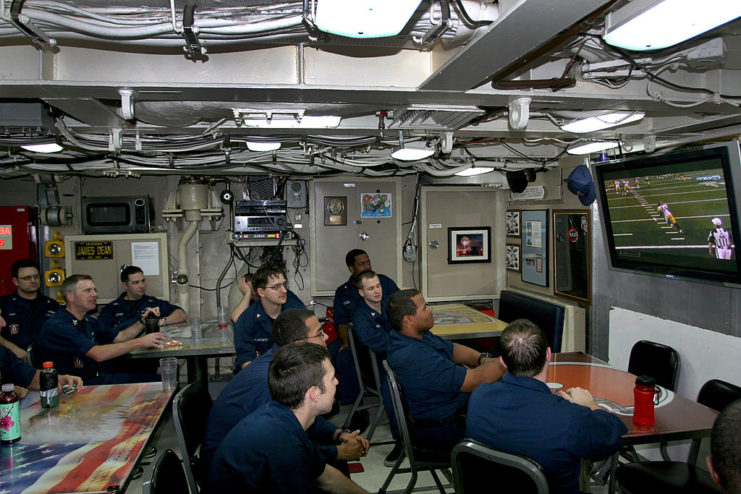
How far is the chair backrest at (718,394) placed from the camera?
2.80 m

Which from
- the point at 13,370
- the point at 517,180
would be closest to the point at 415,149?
the point at 517,180

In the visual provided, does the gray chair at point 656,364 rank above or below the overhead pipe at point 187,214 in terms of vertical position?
below

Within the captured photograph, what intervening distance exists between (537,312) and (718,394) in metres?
2.51

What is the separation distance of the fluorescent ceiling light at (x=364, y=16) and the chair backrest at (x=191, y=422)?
5.99ft

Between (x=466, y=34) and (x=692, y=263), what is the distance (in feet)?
8.13

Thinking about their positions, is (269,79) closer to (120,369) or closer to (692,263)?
(692,263)

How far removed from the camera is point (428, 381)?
9.23 ft

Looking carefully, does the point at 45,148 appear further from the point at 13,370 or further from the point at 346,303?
the point at 346,303

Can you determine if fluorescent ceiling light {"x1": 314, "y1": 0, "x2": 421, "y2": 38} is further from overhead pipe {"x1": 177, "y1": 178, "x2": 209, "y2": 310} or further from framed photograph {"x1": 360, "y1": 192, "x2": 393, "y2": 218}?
framed photograph {"x1": 360, "y1": 192, "x2": 393, "y2": 218}

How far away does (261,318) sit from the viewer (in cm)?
373

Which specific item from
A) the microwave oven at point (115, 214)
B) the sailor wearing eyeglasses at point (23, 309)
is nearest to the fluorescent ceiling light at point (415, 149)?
the microwave oven at point (115, 214)

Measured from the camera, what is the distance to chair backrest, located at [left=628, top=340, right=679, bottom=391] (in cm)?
344

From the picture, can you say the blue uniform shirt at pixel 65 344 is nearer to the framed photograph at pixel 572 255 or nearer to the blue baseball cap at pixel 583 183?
the blue baseball cap at pixel 583 183

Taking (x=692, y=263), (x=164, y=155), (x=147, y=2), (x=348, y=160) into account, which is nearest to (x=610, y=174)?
(x=692, y=263)
